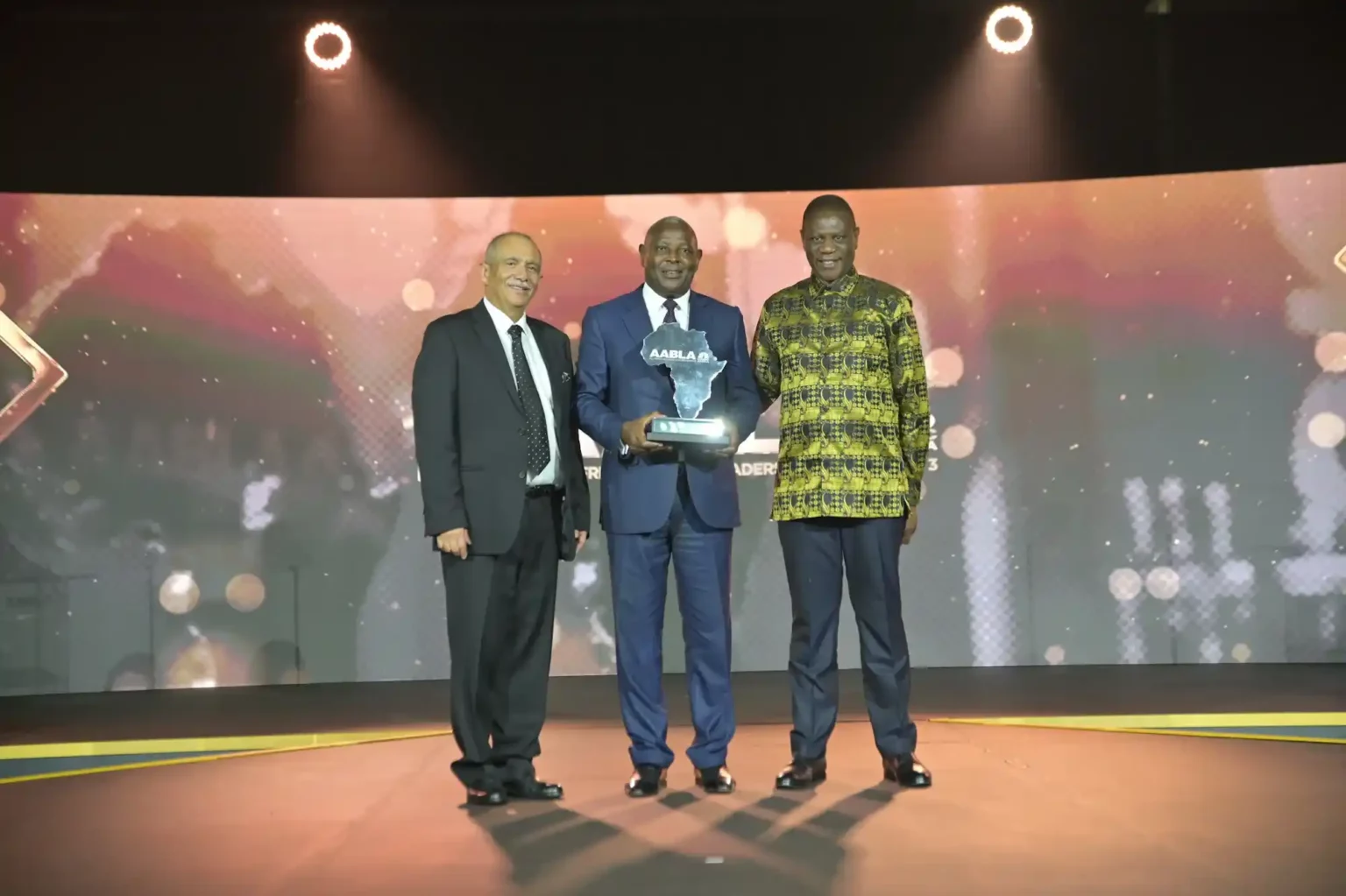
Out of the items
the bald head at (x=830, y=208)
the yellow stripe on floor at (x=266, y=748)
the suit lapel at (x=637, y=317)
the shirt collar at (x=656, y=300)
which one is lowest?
the yellow stripe on floor at (x=266, y=748)

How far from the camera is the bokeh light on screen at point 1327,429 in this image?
5.75m

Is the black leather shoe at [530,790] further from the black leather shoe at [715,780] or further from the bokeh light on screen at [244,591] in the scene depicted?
the bokeh light on screen at [244,591]

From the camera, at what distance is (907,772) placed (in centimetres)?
332

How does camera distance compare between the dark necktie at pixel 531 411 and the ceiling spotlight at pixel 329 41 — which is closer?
the dark necktie at pixel 531 411

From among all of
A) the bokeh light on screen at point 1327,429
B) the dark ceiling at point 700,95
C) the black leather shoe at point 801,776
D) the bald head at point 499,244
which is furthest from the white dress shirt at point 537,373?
the bokeh light on screen at point 1327,429

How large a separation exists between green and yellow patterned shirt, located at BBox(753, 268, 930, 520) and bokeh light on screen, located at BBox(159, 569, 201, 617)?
3411 millimetres

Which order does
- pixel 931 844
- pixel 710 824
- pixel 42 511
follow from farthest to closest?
pixel 42 511
pixel 710 824
pixel 931 844

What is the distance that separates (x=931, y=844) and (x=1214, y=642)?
3.68m

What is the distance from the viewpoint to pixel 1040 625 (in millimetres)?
5898

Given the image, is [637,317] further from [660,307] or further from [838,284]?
[838,284]

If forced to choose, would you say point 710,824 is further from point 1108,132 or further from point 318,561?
point 1108,132

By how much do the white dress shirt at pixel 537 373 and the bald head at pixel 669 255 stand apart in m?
0.36

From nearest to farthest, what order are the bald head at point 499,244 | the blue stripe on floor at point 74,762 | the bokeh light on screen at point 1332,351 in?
the bald head at point 499,244
the blue stripe on floor at point 74,762
the bokeh light on screen at point 1332,351

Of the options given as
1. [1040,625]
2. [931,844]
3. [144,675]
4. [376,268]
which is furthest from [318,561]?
[931,844]
